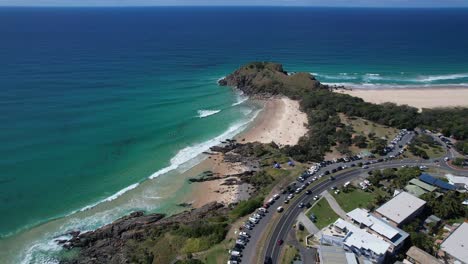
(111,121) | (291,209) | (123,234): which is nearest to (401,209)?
(291,209)

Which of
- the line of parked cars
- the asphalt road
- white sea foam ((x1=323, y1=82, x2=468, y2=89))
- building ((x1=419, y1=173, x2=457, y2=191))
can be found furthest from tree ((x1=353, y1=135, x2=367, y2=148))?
white sea foam ((x1=323, y1=82, x2=468, y2=89))

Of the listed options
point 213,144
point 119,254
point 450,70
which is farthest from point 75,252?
point 450,70

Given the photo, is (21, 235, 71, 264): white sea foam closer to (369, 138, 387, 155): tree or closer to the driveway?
the driveway

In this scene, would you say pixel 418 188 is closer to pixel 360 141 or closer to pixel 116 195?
pixel 360 141

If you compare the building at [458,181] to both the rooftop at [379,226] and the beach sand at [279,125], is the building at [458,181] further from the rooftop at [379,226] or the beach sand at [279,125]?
the beach sand at [279,125]

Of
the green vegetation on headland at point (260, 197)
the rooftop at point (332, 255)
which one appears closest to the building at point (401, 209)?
the green vegetation on headland at point (260, 197)
